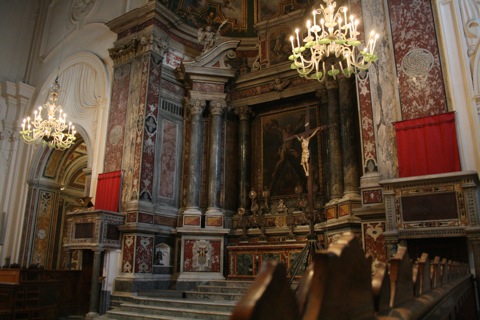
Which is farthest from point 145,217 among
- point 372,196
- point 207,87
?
point 372,196

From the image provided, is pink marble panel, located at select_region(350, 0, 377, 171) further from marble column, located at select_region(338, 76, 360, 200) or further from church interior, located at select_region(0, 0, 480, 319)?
marble column, located at select_region(338, 76, 360, 200)

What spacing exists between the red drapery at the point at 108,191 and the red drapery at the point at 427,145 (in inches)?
221

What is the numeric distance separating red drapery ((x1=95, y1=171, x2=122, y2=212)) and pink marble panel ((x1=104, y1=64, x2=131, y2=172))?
0.19 meters

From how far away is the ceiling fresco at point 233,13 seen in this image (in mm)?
10617

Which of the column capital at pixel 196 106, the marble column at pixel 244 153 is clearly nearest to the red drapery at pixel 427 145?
the marble column at pixel 244 153

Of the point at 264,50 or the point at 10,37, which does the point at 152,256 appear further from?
the point at 10,37

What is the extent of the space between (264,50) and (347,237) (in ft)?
31.3

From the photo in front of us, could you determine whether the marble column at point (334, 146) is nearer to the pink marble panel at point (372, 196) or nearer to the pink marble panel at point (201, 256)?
the pink marble panel at point (372, 196)

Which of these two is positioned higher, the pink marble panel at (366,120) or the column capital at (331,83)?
the column capital at (331,83)

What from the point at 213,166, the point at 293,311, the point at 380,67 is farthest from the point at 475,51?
the point at 293,311

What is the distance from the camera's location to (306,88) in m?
9.27

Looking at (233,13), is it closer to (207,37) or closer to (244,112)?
(207,37)

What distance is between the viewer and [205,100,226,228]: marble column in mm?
9078

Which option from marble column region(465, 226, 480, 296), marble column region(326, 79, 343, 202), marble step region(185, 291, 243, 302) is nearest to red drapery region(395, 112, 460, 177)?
marble column region(465, 226, 480, 296)
